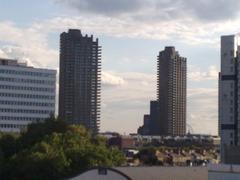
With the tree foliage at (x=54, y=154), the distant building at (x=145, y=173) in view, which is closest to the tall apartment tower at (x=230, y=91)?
the tree foliage at (x=54, y=154)

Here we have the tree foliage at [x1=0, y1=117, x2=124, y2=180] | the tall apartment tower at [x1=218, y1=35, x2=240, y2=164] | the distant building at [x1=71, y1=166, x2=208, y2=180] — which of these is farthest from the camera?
the tall apartment tower at [x1=218, y1=35, x2=240, y2=164]

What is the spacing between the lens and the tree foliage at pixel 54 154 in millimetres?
88562

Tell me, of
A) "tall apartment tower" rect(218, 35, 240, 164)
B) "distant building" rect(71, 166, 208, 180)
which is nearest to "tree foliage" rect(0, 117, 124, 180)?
"distant building" rect(71, 166, 208, 180)

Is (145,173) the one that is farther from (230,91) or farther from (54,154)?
(230,91)

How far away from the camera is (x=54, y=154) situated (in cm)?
8975

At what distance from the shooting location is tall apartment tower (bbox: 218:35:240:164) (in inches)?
5763

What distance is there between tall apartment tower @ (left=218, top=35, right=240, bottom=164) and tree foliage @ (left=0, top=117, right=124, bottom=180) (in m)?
44.4

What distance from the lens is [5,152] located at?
360 feet

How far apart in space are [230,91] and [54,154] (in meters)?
68.7

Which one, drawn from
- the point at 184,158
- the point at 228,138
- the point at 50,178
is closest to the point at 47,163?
the point at 50,178

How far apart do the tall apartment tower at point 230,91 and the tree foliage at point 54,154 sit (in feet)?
146

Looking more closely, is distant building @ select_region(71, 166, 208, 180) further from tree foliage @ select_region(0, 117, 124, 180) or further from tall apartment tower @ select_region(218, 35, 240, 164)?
tall apartment tower @ select_region(218, 35, 240, 164)

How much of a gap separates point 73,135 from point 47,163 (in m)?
15.2

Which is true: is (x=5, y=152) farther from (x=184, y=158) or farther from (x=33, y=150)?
(x=184, y=158)
